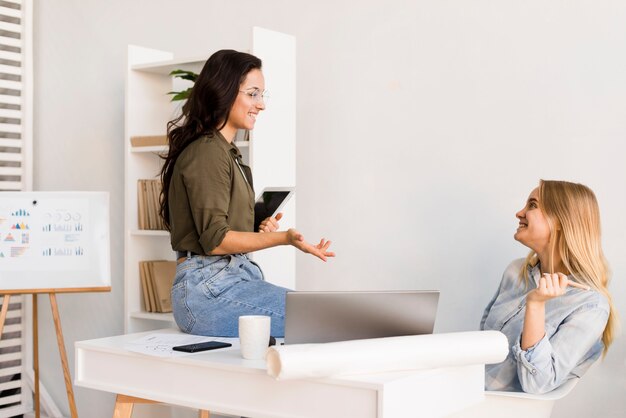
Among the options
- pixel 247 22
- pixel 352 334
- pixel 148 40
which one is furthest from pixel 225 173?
pixel 148 40

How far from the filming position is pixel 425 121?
3270mm

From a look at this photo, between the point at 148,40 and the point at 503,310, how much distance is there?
8.09 feet

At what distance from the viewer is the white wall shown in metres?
2.90

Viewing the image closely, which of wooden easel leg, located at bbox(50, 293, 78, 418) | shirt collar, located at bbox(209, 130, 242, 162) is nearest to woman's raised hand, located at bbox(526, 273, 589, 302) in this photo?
shirt collar, located at bbox(209, 130, 242, 162)

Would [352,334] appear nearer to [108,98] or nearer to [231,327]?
[231,327]

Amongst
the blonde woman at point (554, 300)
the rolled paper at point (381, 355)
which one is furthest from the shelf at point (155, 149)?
the rolled paper at point (381, 355)

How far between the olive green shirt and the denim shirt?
0.93 meters

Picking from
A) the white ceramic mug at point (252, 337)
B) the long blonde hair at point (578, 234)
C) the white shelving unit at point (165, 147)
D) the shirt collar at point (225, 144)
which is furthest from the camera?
the white shelving unit at point (165, 147)

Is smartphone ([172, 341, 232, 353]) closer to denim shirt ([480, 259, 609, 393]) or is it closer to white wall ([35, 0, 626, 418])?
denim shirt ([480, 259, 609, 393])

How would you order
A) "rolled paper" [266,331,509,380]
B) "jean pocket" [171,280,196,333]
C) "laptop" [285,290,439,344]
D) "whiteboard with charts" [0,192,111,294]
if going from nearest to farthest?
"rolled paper" [266,331,509,380]
"laptop" [285,290,439,344]
"jean pocket" [171,280,196,333]
"whiteboard with charts" [0,192,111,294]

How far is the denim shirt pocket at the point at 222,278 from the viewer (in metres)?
2.56

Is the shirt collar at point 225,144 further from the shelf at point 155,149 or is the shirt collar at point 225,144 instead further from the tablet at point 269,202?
the shelf at point 155,149

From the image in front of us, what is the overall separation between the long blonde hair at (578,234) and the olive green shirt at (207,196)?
0.99m

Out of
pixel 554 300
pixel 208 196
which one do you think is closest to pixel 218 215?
pixel 208 196
